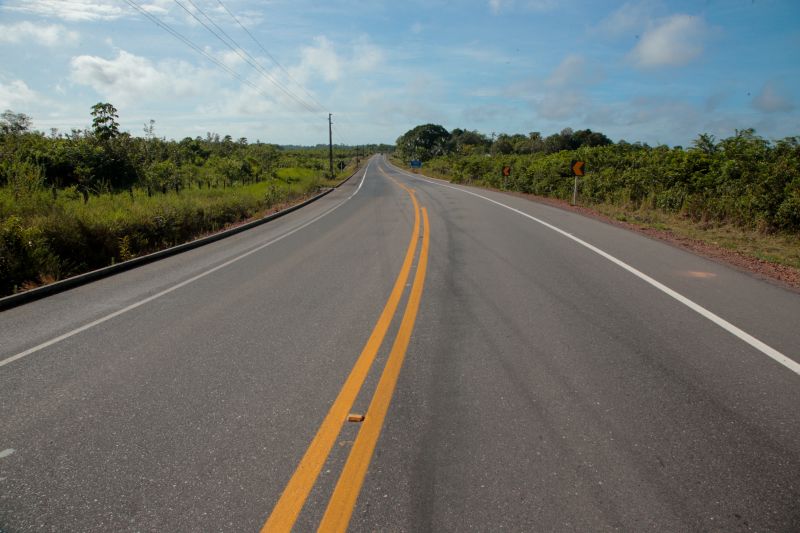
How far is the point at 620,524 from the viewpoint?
241 cm

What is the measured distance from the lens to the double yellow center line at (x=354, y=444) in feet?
8.25

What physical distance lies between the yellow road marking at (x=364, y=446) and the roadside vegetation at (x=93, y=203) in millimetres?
6865

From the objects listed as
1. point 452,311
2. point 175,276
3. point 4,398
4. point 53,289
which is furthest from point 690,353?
point 53,289

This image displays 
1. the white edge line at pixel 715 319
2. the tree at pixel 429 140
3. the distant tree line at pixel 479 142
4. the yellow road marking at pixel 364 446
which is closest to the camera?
the yellow road marking at pixel 364 446

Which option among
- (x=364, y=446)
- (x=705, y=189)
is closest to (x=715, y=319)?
(x=364, y=446)

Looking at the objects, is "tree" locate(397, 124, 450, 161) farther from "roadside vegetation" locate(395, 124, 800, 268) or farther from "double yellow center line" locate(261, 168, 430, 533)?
"double yellow center line" locate(261, 168, 430, 533)

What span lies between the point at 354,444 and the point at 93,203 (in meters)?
12.6

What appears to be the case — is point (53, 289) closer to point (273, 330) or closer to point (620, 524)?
point (273, 330)

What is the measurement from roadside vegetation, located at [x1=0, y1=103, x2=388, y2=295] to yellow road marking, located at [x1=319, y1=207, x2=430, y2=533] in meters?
6.86

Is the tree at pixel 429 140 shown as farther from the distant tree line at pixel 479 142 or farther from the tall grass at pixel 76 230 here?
the tall grass at pixel 76 230

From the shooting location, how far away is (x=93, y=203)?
1253 centimetres

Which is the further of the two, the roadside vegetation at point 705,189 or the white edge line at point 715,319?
the roadside vegetation at point 705,189

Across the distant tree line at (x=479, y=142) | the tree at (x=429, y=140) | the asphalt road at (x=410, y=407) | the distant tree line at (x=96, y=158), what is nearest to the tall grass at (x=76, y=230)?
the asphalt road at (x=410, y=407)

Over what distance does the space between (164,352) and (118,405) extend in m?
1.11
